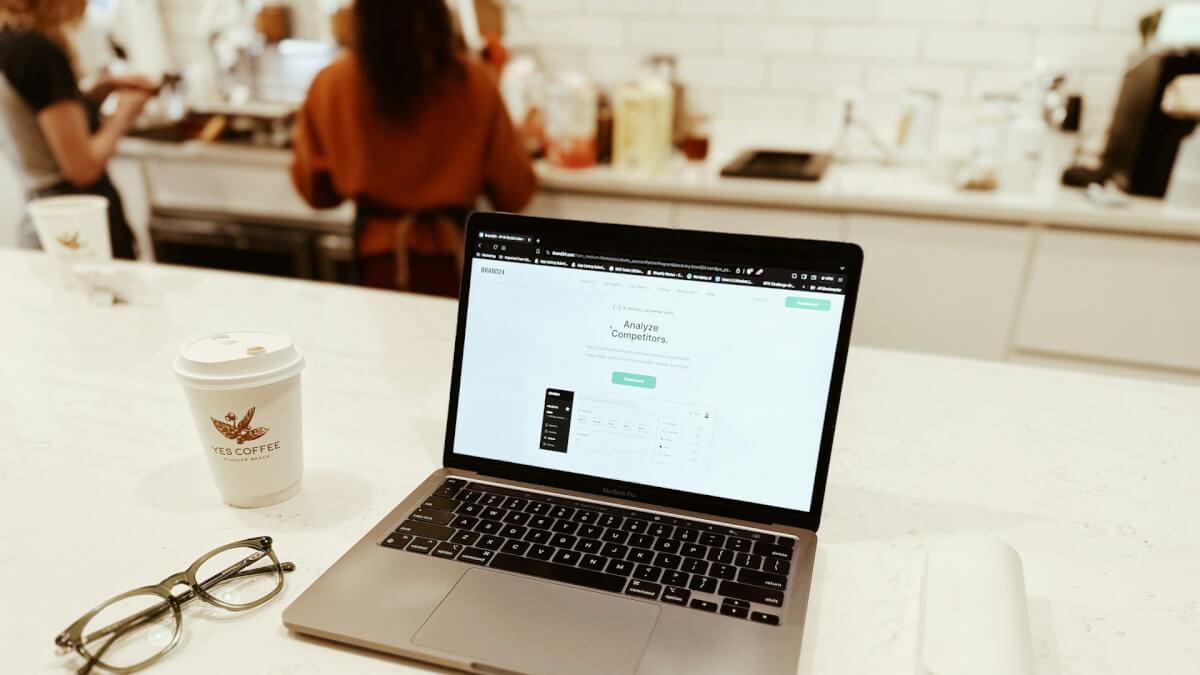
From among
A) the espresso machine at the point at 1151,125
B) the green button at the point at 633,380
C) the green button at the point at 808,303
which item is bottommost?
the green button at the point at 633,380

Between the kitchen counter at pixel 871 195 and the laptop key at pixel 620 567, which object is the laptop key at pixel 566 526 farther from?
the kitchen counter at pixel 871 195

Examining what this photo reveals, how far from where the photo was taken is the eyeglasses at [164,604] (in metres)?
0.62

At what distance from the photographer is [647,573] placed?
0.71 m

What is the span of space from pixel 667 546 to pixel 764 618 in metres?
0.12

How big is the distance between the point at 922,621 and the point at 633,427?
1.01 feet

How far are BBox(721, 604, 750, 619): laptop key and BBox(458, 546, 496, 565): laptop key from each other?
212 millimetres

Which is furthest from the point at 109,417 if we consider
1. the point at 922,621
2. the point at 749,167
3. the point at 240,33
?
the point at 240,33

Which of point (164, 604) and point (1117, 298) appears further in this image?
point (1117, 298)

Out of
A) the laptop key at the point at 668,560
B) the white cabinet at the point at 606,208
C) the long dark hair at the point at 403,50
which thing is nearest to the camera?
the laptop key at the point at 668,560

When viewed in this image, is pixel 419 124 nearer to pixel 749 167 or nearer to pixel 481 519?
pixel 749 167

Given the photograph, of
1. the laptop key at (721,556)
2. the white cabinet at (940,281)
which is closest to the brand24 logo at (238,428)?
the laptop key at (721,556)

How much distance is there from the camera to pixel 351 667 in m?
0.63

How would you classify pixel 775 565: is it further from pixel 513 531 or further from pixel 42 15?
pixel 42 15

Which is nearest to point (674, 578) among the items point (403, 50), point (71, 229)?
point (71, 229)
